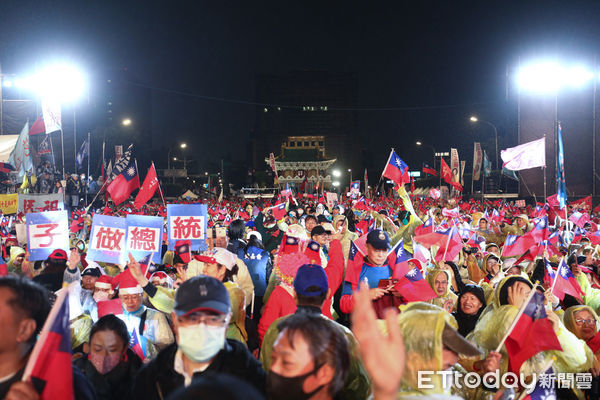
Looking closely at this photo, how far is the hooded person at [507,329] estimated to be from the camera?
11.1 feet

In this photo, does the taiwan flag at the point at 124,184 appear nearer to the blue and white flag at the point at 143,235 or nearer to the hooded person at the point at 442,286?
the blue and white flag at the point at 143,235

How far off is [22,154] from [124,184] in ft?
37.9

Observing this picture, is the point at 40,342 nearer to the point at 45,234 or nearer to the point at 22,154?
the point at 45,234

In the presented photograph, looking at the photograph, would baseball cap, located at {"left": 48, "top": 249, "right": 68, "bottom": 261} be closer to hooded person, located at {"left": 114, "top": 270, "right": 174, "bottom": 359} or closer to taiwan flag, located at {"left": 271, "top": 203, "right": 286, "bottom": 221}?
hooded person, located at {"left": 114, "top": 270, "right": 174, "bottom": 359}

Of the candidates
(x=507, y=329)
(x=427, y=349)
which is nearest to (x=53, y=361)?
(x=427, y=349)

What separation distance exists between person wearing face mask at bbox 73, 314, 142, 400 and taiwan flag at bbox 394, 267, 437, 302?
7.94 feet

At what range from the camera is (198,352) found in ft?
7.95

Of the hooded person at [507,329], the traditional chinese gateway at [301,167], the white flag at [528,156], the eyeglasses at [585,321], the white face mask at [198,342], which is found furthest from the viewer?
the traditional chinese gateway at [301,167]

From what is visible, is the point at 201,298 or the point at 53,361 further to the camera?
the point at 201,298

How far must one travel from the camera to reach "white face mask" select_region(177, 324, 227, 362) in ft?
7.94

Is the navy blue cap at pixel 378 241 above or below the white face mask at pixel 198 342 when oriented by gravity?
above

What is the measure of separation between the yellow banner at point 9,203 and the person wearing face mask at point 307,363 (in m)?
12.5

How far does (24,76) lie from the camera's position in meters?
33.6

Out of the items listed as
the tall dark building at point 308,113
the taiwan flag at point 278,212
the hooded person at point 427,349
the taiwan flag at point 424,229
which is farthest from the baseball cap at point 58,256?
the tall dark building at point 308,113
